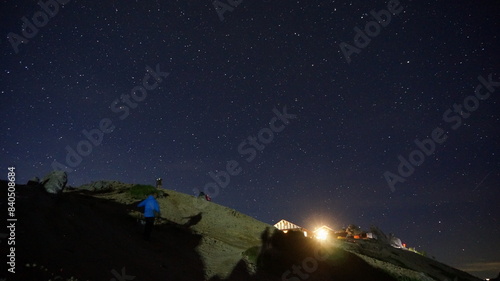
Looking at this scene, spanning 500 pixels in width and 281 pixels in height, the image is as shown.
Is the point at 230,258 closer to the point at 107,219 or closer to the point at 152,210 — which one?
the point at 152,210

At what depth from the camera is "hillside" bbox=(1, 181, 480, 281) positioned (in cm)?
780

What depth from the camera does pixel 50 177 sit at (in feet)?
45.7

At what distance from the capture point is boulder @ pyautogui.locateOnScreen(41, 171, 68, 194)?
526 inches

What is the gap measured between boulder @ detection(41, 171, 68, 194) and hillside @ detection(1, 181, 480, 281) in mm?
566

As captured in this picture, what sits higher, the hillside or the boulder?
the boulder

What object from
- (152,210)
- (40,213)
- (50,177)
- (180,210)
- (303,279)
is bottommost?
(303,279)

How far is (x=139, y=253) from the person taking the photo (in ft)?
37.1

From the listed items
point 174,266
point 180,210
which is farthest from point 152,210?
point 180,210

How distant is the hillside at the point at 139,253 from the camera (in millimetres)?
7805

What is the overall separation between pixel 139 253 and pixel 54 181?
241 inches

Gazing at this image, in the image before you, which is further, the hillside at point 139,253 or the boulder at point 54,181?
the boulder at point 54,181

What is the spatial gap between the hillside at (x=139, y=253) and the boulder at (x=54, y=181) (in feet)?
1.86

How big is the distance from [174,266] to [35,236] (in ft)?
16.7

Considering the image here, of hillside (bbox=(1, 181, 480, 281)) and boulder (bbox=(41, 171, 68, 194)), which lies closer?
hillside (bbox=(1, 181, 480, 281))
